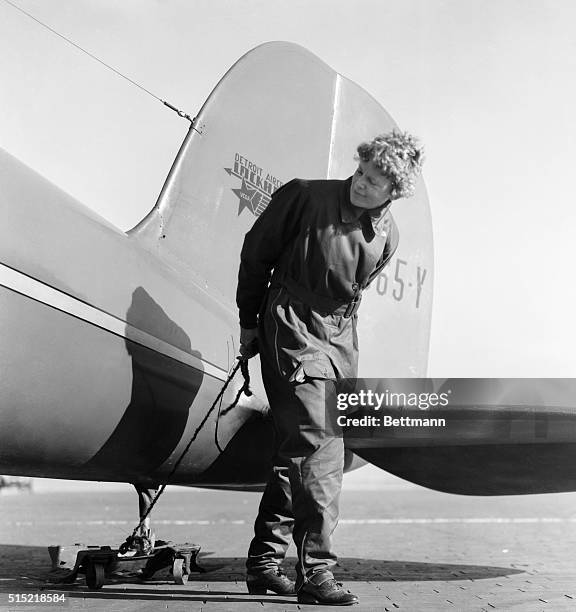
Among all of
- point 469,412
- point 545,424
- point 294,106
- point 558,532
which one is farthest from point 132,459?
point 558,532

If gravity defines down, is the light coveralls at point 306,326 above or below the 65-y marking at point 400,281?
below

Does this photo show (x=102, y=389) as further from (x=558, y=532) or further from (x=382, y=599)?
(x=558, y=532)

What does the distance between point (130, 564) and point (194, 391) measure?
0.68 m

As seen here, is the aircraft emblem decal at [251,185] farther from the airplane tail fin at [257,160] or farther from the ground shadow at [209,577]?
the ground shadow at [209,577]

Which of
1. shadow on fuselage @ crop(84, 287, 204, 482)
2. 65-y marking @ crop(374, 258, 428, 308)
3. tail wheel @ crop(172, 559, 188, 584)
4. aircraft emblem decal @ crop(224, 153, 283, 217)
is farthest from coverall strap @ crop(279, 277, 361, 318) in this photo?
65-y marking @ crop(374, 258, 428, 308)

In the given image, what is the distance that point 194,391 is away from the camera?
326 cm

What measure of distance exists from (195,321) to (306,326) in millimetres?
723

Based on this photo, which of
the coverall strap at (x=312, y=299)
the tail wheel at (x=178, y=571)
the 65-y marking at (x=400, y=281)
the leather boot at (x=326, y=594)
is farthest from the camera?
the 65-y marking at (x=400, y=281)

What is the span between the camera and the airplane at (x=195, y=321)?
263 cm

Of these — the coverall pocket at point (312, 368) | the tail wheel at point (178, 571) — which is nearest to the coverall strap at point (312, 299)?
the coverall pocket at point (312, 368)

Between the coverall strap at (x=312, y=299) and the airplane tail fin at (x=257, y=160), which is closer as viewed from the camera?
the coverall strap at (x=312, y=299)

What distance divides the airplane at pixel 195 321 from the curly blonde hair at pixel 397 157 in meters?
0.96

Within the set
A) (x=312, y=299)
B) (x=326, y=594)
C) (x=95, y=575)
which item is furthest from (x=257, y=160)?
(x=326, y=594)

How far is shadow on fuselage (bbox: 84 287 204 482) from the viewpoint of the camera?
295 cm
